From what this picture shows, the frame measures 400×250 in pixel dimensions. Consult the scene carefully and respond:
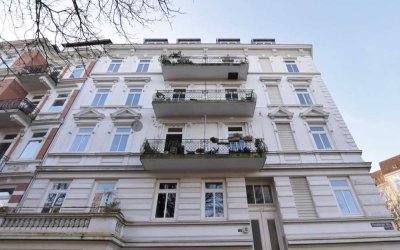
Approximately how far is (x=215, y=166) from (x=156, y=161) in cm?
277

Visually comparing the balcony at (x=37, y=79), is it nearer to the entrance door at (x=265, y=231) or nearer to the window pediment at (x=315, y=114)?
the entrance door at (x=265, y=231)

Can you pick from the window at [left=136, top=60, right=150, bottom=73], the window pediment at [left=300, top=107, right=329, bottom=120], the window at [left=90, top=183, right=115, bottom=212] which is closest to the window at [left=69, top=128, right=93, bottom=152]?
the window at [left=90, top=183, right=115, bottom=212]

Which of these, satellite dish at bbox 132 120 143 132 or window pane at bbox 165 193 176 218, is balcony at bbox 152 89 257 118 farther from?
window pane at bbox 165 193 176 218

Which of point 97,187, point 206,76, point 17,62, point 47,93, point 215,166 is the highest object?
point 17,62

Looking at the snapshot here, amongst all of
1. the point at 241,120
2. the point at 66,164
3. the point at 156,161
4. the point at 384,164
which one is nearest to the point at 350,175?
the point at 241,120

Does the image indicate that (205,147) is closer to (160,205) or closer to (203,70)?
(160,205)

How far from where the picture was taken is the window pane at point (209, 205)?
1045cm

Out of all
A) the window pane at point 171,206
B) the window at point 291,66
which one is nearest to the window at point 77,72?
the window pane at point 171,206

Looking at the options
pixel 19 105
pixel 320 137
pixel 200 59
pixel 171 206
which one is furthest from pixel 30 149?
pixel 320 137

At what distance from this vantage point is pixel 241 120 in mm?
13539

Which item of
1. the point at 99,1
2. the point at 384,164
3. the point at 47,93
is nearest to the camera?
the point at 99,1

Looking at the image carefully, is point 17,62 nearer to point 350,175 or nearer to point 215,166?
point 215,166

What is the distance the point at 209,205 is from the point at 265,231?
2.66m

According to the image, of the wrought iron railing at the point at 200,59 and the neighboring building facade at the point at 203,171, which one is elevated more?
the wrought iron railing at the point at 200,59
